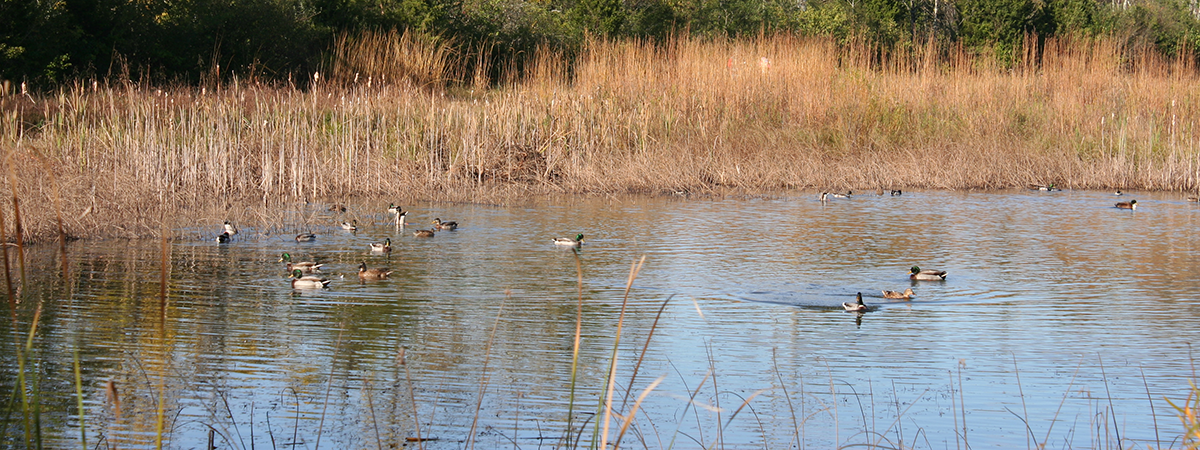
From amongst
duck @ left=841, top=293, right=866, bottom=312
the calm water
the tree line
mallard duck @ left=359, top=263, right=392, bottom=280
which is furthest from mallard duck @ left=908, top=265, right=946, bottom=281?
the tree line

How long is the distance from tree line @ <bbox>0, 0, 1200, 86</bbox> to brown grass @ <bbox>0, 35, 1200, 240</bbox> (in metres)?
1.17

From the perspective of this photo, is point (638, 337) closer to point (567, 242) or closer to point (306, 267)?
point (306, 267)

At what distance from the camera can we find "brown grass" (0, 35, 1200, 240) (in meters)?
12.7

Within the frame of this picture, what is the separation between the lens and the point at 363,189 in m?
12.8

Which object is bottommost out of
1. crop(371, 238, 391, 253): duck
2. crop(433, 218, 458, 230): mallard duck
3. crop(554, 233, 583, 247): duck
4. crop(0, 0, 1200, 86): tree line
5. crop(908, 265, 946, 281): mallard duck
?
crop(908, 265, 946, 281): mallard duck

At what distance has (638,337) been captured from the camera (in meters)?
6.11

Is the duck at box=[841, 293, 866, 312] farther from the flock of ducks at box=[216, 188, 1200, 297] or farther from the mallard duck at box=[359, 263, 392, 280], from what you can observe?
the mallard duck at box=[359, 263, 392, 280]

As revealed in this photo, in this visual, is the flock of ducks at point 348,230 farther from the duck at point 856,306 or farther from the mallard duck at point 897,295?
the duck at point 856,306

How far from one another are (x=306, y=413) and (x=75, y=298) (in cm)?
318

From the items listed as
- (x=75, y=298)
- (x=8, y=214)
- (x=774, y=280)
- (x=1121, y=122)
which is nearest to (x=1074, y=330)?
(x=774, y=280)

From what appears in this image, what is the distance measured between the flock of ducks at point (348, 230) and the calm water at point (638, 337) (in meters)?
0.11

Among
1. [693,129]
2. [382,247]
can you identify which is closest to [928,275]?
[382,247]

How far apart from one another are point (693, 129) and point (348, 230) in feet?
20.5

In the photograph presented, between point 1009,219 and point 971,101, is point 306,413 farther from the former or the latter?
point 971,101
